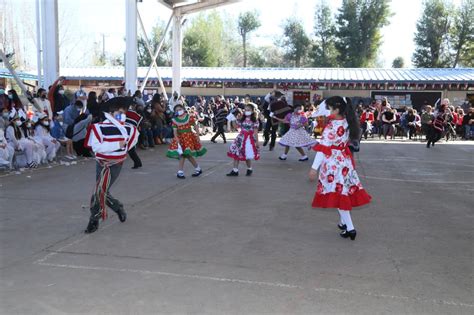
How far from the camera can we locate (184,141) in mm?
10062

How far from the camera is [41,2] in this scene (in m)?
15.7

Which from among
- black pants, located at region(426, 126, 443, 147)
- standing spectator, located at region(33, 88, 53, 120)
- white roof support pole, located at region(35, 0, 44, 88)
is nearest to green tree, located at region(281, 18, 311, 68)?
black pants, located at region(426, 126, 443, 147)

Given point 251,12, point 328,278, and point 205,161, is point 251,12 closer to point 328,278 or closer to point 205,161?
point 205,161

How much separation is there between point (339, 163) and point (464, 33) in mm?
48537

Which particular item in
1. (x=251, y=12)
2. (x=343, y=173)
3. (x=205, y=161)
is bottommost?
(x=205, y=161)

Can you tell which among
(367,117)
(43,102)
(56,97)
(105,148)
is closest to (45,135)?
(43,102)

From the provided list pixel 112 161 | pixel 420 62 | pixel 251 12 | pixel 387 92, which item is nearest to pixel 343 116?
pixel 112 161

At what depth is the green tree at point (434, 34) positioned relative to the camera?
159ft

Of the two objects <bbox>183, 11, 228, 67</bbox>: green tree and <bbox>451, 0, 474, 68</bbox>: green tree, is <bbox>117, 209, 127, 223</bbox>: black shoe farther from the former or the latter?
<bbox>183, 11, 228, 67</bbox>: green tree

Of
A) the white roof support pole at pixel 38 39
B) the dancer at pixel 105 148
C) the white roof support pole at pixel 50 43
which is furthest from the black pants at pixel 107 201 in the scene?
the white roof support pole at pixel 38 39

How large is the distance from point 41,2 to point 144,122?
203 inches

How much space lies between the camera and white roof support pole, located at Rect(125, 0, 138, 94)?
18125 millimetres

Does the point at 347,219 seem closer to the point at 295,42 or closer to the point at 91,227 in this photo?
the point at 91,227

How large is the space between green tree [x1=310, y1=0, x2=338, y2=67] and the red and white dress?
48.5m
